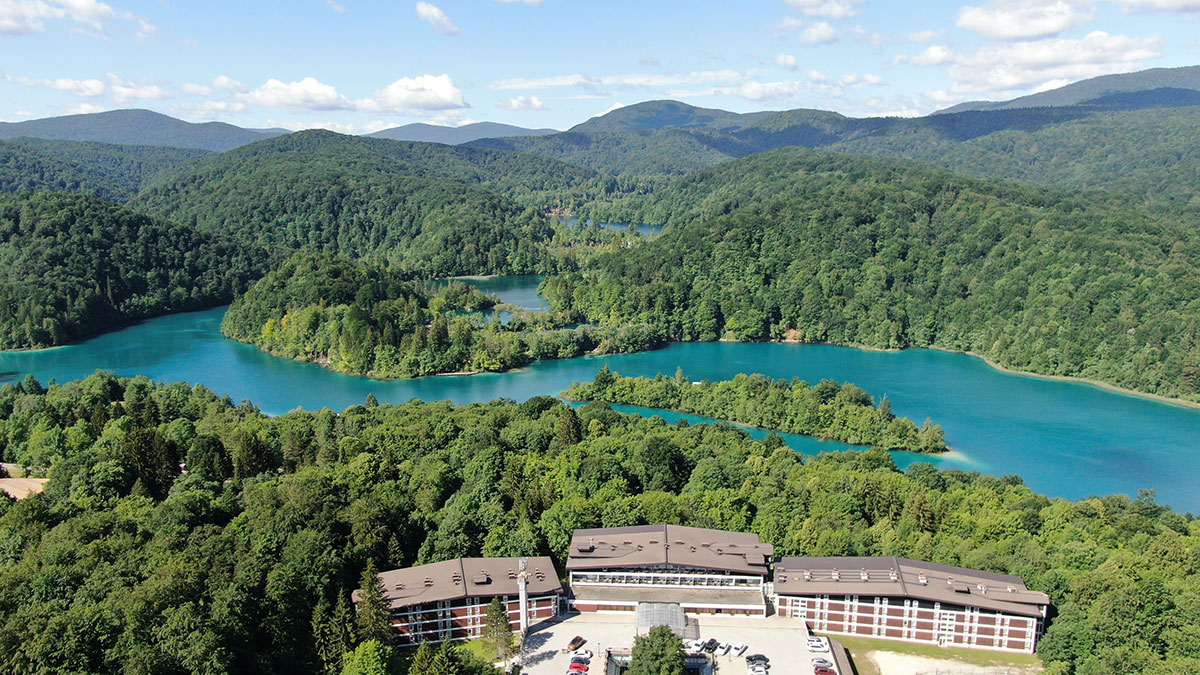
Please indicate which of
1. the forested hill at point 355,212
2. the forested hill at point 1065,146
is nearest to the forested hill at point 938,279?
the forested hill at point 355,212

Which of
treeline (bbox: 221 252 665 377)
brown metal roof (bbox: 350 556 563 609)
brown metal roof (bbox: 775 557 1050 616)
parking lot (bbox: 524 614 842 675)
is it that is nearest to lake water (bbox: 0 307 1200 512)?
treeline (bbox: 221 252 665 377)

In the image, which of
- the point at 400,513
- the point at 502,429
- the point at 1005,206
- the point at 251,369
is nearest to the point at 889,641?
the point at 400,513

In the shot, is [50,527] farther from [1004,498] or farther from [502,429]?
[1004,498]

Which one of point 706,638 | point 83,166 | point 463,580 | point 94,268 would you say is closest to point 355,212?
point 94,268

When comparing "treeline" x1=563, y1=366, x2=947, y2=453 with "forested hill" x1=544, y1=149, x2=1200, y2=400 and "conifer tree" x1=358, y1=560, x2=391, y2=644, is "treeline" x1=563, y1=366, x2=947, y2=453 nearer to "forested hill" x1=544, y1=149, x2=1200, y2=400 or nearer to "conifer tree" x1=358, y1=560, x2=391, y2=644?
"forested hill" x1=544, y1=149, x2=1200, y2=400

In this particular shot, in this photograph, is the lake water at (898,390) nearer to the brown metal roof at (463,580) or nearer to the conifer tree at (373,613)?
the brown metal roof at (463,580)
